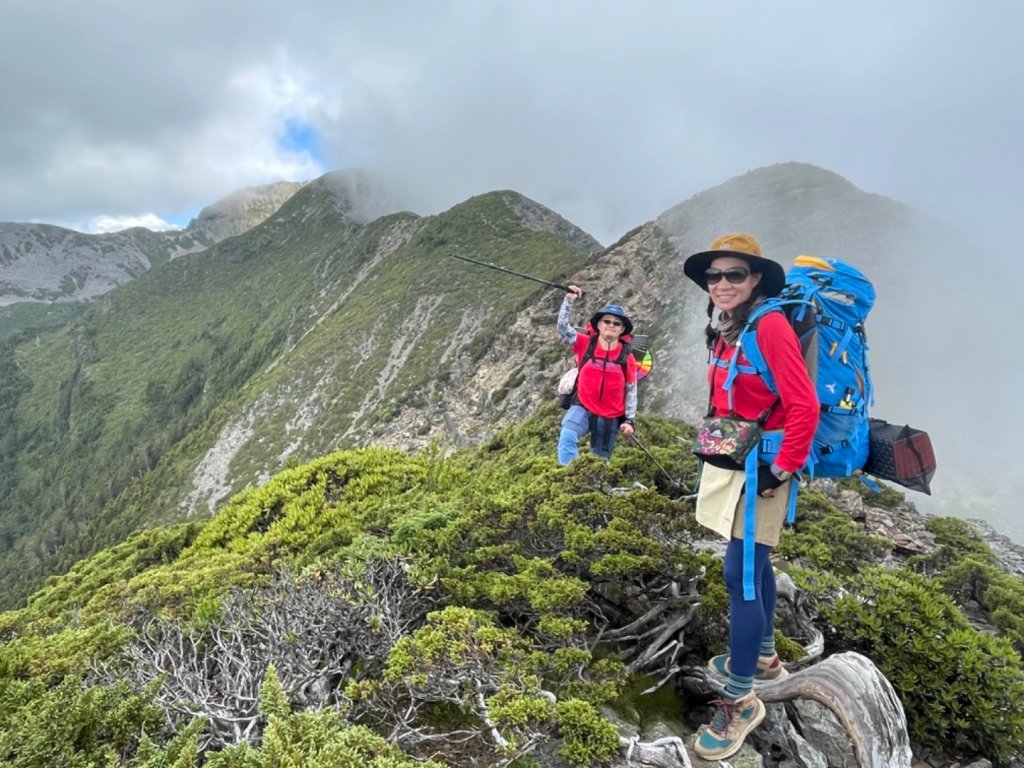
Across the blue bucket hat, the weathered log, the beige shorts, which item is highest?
the blue bucket hat

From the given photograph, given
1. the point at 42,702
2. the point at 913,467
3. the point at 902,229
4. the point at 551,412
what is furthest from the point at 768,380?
the point at 902,229

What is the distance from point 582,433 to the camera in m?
7.14

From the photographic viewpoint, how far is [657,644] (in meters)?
3.92

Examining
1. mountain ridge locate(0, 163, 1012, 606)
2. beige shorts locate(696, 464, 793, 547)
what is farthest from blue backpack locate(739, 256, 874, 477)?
mountain ridge locate(0, 163, 1012, 606)

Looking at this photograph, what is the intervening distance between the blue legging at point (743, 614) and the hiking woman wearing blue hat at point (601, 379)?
376 centimetres

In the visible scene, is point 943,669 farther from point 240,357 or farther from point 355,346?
point 240,357

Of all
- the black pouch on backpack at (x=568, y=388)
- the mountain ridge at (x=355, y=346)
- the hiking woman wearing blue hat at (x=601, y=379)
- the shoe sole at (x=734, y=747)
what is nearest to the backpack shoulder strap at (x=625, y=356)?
the hiking woman wearing blue hat at (x=601, y=379)

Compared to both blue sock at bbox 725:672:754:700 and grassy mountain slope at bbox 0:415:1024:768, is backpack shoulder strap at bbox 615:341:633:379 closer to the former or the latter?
grassy mountain slope at bbox 0:415:1024:768

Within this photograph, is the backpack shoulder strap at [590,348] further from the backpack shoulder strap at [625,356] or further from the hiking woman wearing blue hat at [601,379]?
the backpack shoulder strap at [625,356]

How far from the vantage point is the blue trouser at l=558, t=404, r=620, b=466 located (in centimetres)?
707

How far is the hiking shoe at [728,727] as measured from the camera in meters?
3.02

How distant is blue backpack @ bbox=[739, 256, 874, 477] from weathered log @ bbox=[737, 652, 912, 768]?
1.30 meters

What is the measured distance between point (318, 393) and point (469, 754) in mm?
66814

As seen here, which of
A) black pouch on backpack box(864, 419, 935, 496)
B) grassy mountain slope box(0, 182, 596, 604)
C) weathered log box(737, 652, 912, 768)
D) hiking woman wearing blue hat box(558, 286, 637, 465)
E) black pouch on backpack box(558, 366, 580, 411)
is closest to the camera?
weathered log box(737, 652, 912, 768)
